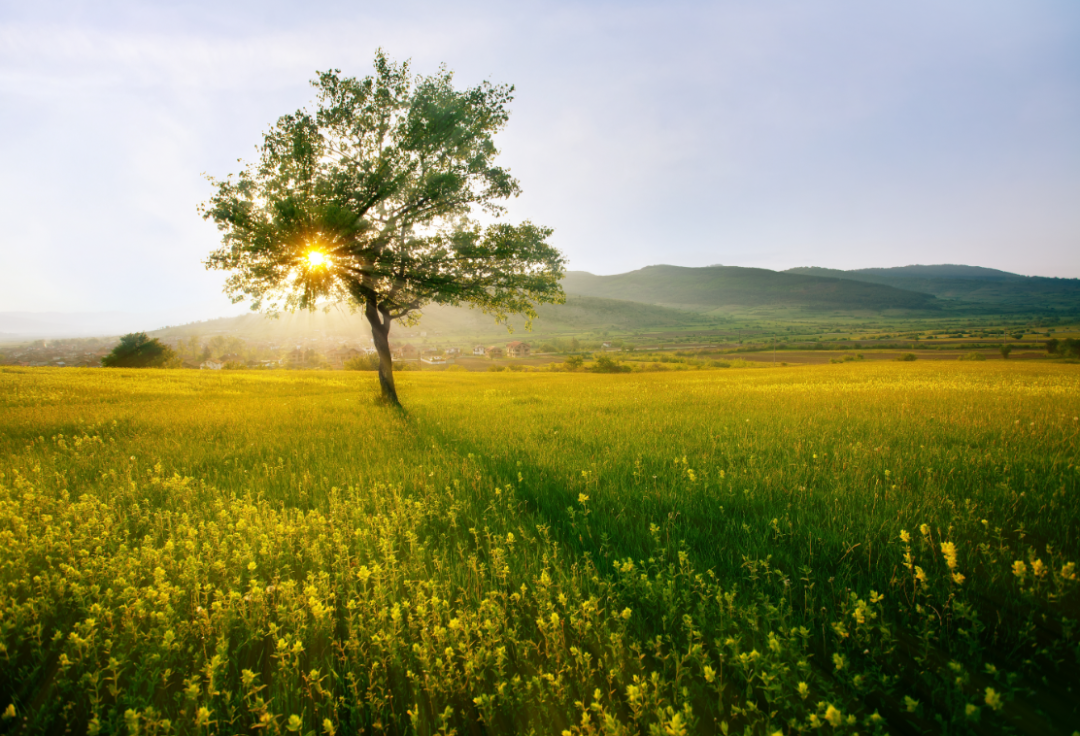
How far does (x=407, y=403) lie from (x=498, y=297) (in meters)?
5.82

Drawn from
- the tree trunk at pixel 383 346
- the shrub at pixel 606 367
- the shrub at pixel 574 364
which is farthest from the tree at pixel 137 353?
the tree trunk at pixel 383 346

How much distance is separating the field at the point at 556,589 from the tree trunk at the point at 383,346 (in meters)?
7.99

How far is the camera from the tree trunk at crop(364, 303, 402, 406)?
51.3 feet

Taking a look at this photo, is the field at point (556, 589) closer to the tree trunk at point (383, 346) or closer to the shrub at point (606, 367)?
the tree trunk at point (383, 346)

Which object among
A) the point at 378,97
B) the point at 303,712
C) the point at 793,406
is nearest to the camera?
the point at 303,712

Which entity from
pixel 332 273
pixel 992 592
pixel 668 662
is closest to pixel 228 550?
pixel 668 662

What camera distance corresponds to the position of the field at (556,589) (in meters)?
2.34

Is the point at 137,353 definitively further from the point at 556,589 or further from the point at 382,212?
the point at 556,589

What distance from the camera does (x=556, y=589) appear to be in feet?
11.2

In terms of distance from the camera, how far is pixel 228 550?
4.14 m

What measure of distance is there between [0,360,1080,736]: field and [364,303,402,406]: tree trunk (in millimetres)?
7989

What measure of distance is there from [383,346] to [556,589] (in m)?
14.2

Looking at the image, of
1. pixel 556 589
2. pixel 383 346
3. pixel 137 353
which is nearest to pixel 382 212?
pixel 383 346

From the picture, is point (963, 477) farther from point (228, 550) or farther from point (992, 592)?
point (228, 550)
